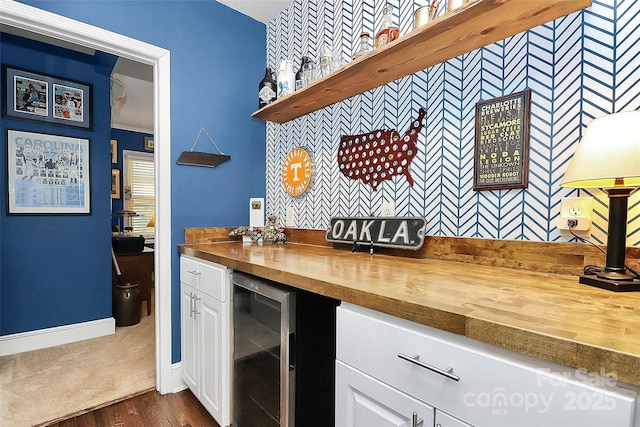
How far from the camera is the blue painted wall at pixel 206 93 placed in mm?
1894

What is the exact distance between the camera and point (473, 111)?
50.7 inches

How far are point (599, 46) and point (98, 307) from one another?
3.74 meters

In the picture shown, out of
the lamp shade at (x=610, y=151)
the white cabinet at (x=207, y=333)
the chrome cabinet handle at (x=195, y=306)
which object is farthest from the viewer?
the chrome cabinet handle at (x=195, y=306)

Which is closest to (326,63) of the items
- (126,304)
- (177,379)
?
(177,379)

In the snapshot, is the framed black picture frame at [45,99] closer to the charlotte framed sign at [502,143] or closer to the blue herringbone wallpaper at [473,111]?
the blue herringbone wallpaper at [473,111]

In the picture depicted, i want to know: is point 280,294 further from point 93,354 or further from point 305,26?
point 93,354

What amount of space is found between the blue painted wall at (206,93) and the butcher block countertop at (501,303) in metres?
1.05

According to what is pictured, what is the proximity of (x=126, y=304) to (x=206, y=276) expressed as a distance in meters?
1.89

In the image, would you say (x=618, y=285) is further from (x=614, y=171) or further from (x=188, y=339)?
(x=188, y=339)

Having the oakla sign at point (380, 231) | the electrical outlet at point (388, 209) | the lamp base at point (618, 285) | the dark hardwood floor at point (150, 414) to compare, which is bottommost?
the dark hardwood floor at point (150, 414)

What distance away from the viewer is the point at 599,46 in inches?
39.1

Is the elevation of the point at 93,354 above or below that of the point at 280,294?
below

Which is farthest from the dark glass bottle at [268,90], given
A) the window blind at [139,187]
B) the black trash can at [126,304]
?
the window blind at [139,187]

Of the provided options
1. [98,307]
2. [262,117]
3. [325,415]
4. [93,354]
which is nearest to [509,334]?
[325,415]
